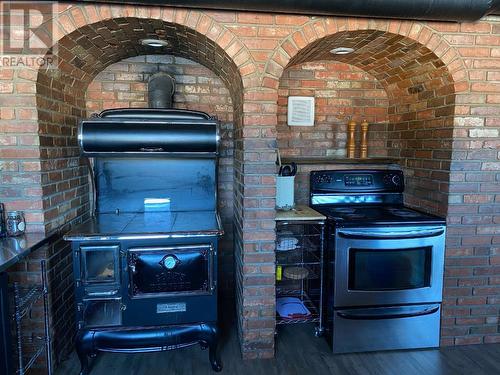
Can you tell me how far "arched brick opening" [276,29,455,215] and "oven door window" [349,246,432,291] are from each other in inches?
14.9

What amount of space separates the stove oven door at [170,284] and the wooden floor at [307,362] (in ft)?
1.18

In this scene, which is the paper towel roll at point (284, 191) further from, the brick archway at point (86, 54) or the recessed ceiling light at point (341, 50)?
the recessed ceiling light at point (341, 50)

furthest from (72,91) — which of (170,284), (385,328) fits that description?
(385,328)

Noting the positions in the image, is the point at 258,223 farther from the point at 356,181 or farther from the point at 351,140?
the point at 351,140

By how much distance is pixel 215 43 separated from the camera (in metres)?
1.99

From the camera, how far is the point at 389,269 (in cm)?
227

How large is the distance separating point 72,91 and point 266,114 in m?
1.39

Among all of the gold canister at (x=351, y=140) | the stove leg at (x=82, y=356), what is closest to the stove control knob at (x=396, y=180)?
the gold canister at (x=351, y=140)

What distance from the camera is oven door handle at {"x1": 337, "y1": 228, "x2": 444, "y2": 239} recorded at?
218 cm

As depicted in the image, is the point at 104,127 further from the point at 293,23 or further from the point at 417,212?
the point at 417,212

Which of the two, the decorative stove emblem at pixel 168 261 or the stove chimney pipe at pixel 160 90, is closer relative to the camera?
the decorative stove emblem at pixel 168 261

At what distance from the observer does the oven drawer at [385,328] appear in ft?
7.38

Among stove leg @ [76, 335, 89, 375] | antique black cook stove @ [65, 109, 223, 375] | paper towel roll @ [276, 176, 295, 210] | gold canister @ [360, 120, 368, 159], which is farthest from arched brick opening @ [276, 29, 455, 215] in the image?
stove leg @ [76, 335, 89, 375]

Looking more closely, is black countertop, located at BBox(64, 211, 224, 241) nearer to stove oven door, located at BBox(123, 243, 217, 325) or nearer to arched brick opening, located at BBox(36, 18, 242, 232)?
stove oven door, located at BBox(123, 243, 217, 325)
